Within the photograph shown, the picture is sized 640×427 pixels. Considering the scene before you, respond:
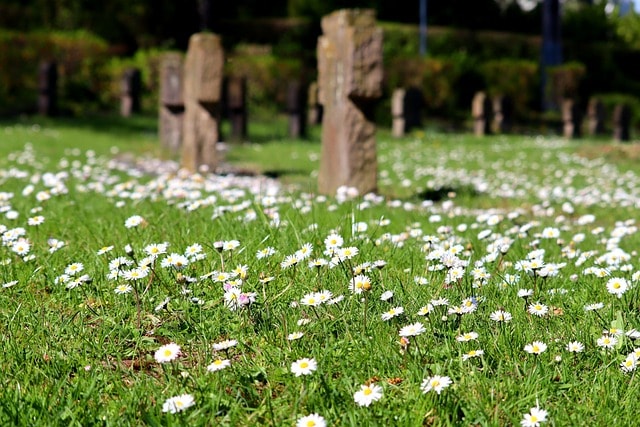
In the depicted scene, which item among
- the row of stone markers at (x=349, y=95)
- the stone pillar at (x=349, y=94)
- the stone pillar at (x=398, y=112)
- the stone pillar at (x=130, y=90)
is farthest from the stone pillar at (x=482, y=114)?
the stone pillar at (x=349, y=94)

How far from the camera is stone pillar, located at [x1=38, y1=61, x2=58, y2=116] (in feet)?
61.7

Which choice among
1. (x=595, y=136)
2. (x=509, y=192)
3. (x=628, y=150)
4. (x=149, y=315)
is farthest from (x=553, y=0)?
(x=149, y=315)

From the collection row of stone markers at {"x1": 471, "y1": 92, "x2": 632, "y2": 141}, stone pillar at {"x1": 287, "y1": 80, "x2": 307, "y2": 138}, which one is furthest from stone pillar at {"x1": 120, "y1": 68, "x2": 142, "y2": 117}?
row of stone markers at {"x1": 471, "y1": 92, "x2": 632, "y2": 141}

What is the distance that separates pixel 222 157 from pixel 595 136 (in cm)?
1401

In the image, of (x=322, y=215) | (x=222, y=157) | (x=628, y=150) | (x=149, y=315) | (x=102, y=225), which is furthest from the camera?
(x=628, y=150)

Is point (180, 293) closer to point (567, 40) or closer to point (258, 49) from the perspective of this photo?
point (258, 49)

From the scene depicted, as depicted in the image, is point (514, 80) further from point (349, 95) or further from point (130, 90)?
point (349, 95)

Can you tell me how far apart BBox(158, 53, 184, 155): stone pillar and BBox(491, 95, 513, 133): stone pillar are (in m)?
11.8

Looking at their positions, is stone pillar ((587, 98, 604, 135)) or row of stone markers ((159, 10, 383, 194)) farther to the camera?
stone pillar ((587, 98, 604, 135))

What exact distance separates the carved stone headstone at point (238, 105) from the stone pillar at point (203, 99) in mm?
5387

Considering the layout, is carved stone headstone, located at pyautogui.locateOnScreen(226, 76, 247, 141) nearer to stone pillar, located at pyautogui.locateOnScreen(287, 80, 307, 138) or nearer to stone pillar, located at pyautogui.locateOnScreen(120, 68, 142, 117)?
stone pillar, located at pyautogui.locateOnScreen(287, 80, 307, 138)

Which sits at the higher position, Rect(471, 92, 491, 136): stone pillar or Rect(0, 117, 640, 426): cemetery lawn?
Rect(471, 92, 491, 136): stone pillar

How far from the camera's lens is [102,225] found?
4797 mm

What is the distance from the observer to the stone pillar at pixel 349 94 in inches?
306
